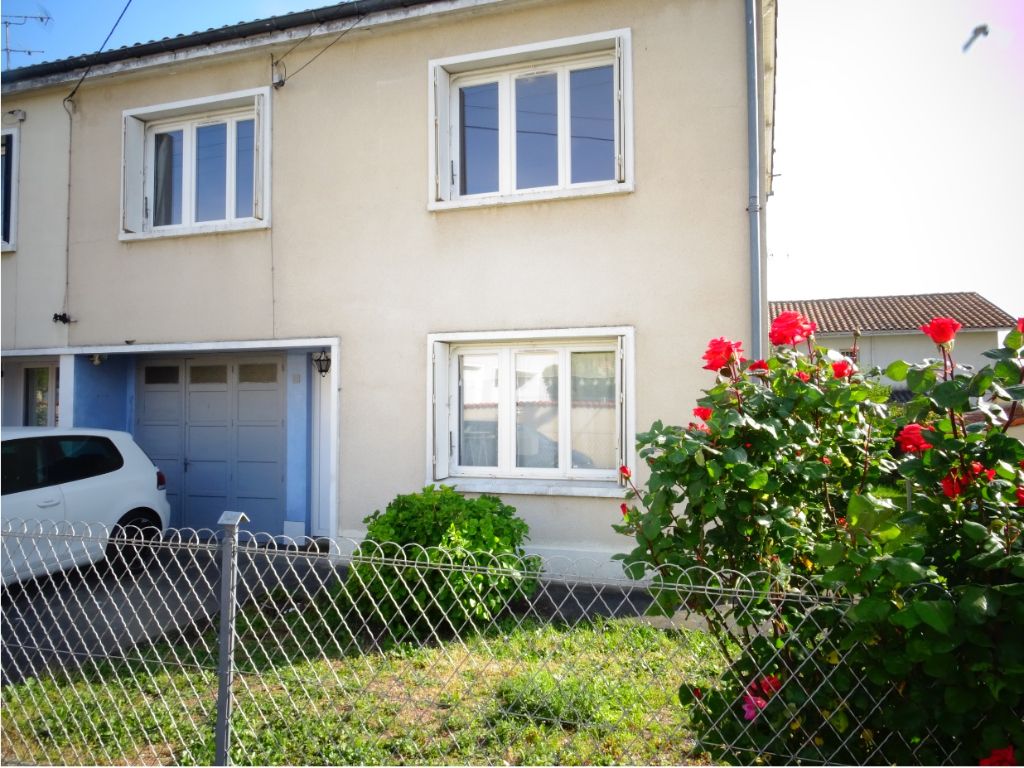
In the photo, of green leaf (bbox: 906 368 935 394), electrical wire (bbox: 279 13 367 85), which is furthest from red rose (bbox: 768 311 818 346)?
electrical wire (bbox: 279 13 367 85)

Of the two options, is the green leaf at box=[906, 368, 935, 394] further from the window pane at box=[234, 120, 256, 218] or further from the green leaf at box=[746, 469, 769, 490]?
the window pane at box=[234, 120, 256, 218]

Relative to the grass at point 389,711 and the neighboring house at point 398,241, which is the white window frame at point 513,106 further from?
the grass at point 389,711

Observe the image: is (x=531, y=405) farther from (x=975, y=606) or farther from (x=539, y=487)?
(x=975, y=606)

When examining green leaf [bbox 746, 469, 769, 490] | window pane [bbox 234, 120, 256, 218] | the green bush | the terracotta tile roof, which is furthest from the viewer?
the terracotta tile roof

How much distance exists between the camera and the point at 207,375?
29.8 feet

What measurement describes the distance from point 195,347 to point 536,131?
181 inches

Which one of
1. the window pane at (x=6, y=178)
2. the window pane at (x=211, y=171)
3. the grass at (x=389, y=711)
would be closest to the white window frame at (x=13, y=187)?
the window pane at (x=6, y=178)

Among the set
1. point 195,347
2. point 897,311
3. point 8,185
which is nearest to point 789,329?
point 195,347

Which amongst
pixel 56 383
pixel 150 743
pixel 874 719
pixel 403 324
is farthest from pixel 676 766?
pixel 56 383

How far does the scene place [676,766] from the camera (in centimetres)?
319

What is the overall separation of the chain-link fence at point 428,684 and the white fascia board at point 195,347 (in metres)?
2.49

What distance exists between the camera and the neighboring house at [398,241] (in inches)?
260

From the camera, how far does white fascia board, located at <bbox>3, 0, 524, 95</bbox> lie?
7105 millimetres

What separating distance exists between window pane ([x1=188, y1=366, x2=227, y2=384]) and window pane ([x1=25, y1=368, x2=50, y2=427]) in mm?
2324
